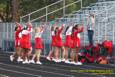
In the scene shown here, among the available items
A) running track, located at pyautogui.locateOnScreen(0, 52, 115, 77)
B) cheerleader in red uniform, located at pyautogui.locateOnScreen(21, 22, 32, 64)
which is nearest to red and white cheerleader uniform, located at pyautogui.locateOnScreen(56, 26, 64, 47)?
running track, located at pyautogui.locateOnScreen(0, 52, 115, 77)

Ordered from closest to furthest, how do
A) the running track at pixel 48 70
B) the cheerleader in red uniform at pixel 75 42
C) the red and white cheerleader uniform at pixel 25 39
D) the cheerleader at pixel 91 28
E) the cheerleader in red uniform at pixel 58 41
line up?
the running track at pixel 48 70, the red and white cheerleader uniform at pixel 25 39, the cheerleader in red uniform at pixel 75 42, the cheerleader in red uniform at pixel 58 41, the cheerleader at pixel 91 28

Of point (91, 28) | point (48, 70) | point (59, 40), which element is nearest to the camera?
point (48, 70)

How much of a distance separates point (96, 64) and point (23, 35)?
371 cm

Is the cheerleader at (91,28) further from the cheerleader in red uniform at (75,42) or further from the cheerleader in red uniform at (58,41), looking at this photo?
the cheerleader in red uniform at (75,42)

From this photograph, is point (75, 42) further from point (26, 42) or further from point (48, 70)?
point (48, 70)

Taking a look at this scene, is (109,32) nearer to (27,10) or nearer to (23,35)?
(23,35)

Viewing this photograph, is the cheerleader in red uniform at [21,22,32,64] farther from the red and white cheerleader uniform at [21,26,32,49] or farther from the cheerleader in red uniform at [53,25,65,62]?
the cheerleader in red uniform at [53,25,65,62]

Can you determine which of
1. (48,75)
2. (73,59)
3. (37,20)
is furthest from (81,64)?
(37,20)

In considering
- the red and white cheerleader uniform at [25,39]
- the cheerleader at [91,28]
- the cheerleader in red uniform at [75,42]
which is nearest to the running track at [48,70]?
the cheerleader in red uniform at [75,42]

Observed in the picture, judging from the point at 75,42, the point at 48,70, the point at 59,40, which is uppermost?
the point at 59,40

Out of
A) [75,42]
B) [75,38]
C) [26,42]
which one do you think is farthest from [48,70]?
[75,38]

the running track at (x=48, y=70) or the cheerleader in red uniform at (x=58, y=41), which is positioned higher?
the cheerleader in red uniform at (x=58, y=41)

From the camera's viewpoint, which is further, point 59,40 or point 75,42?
point 59,40

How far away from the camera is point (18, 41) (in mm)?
25391
